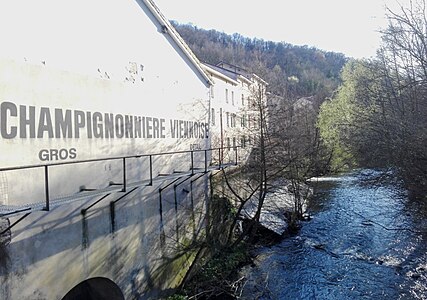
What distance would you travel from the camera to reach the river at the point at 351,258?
433 inches

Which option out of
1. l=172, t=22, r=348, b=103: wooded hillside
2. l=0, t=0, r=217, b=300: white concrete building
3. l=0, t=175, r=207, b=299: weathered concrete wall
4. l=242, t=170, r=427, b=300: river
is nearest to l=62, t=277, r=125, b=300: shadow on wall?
l=0, t=0, r=217, b=300: white concrete building

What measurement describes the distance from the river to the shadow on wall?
4.41 meters

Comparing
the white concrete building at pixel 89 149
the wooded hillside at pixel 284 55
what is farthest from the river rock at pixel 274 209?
the wooded hillside at pixel 284 55

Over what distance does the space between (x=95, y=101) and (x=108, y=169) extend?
1.61 m

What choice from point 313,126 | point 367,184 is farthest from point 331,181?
point 367,184

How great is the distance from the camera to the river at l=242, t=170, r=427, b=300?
11008 mm

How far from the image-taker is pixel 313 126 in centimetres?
3141

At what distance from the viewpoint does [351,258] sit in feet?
44.5

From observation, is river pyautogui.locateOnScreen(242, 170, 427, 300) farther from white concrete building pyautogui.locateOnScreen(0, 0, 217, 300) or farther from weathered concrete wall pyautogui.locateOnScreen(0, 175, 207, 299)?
white concrete building pyautogui.locateOnScreen(0, 0, 217, 300)

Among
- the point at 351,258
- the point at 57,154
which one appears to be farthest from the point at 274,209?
the point at 57,154

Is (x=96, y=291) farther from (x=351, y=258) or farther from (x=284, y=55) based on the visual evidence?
(x=284, y=55)

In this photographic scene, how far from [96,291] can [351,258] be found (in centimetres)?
961

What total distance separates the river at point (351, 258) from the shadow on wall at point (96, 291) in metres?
4.41

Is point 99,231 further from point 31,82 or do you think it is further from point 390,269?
point 390,269
